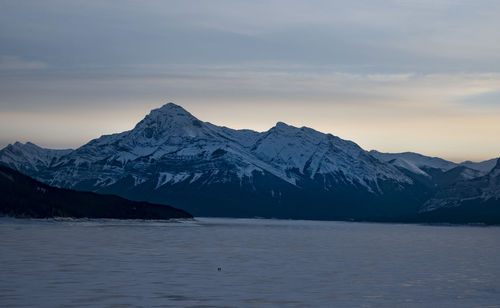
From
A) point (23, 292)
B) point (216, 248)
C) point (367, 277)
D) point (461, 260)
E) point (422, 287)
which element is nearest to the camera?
point (23, 292)

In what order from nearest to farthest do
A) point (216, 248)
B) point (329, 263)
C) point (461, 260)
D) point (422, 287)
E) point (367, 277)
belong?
point (422, 287) → point (367, 277) → point (329, 263) → point (461, 260) → point (216, 248)

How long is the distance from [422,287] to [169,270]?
30.4 metres

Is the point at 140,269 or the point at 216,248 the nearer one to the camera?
the point at 140,269

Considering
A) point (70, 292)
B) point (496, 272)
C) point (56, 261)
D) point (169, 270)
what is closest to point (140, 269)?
point (169, 270)

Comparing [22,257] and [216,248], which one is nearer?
[22,257]

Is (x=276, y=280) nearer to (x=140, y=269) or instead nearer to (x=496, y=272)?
(x=140, y=269)

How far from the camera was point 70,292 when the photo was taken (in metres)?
71.4

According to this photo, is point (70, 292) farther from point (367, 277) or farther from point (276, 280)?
point (367, 277)

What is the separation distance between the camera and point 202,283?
270 ft

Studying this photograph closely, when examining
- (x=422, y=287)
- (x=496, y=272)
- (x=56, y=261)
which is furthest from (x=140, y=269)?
(x=496, y=272)

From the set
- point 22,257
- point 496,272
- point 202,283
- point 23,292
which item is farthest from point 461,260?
point 23,292

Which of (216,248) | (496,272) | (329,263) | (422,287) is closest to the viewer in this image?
(422,287)

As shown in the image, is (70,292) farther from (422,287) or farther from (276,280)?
(422,287)

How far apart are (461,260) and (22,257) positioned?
65058mm
